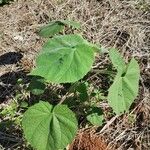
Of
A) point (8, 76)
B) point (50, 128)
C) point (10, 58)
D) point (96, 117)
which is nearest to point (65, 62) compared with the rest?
point (50, 128)

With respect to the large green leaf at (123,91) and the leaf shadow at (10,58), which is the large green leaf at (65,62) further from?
the leaf shadow at (10,58)

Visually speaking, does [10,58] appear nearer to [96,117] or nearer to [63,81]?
[96,117]

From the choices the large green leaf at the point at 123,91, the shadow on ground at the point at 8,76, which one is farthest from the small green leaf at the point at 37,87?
the large green leaf at the point at 123,91

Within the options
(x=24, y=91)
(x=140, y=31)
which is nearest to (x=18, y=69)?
(x=24, y=91)

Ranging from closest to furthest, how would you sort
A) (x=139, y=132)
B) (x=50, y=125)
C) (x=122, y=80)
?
1. (x=50, y=125)
2. (x=122, y=80)
3. (x=139, y=132)

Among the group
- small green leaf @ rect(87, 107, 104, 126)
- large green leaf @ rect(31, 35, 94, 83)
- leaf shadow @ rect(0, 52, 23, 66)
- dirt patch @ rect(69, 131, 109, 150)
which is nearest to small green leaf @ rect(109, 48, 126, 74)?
large green leaf @ rect(31, 35, 94, 83)

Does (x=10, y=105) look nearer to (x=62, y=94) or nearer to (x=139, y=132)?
(x=62, y=94)
